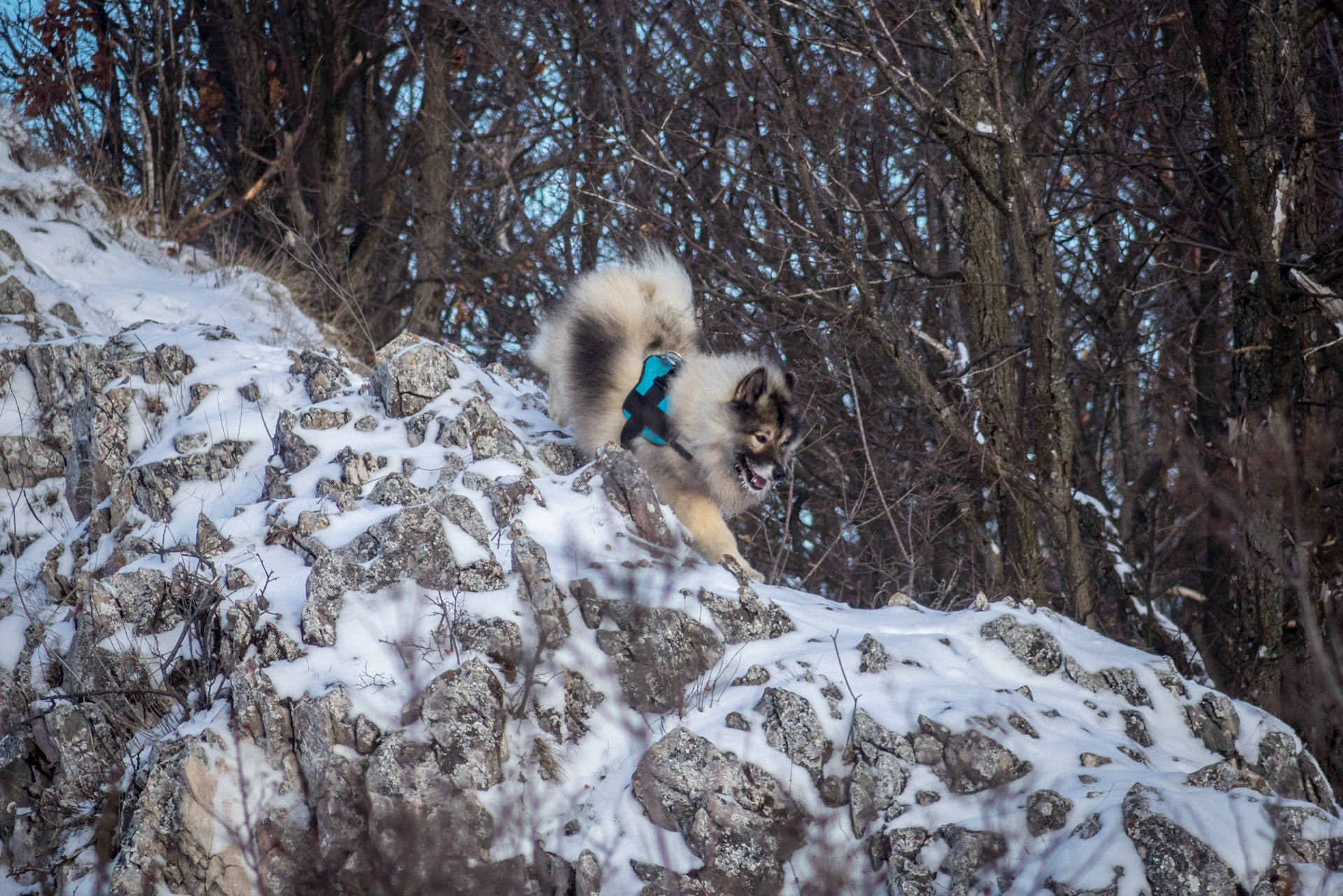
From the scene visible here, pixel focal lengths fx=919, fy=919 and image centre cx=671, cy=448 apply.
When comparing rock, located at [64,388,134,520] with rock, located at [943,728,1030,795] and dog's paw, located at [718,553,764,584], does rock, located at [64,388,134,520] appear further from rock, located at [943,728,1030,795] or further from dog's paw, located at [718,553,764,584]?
rock, located at [943,728,1030,795]

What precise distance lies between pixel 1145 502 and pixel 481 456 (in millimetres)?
8922

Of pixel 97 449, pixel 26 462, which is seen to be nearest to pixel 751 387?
pixel 97 449

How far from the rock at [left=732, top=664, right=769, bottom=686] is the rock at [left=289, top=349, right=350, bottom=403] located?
125 inches

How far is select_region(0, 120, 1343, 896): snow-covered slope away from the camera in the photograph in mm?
3254

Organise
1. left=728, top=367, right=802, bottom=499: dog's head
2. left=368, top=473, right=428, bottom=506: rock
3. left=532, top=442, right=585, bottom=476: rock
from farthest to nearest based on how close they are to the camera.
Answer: left=532, top=442, right=585, bottom=476: rock, left=728, top=367, right=802, bottom=499: dog's head, left=368, top=473, right=428, bottom=506: rock

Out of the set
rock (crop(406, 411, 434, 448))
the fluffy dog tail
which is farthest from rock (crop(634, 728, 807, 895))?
rock (crop(406, 411, 434, 448))

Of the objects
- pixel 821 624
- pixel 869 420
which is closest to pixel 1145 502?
pixel 869 420

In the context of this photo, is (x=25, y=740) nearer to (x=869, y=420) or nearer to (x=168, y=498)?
(x=168, y=498)

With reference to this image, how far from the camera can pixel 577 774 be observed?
3656 millimetres

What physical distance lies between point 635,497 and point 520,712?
1339 mm

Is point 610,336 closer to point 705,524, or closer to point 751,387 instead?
point 751,387

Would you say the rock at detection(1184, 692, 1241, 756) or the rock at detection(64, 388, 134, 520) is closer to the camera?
the rock at detection(1184, 692, 1241, 756)

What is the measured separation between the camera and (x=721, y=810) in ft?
11.2

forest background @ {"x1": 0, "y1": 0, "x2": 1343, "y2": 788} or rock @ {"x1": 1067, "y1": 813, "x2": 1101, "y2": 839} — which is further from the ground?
forest background @ {"x1": 0, "y1": 0, "x2": 1343, "y2": 788}
